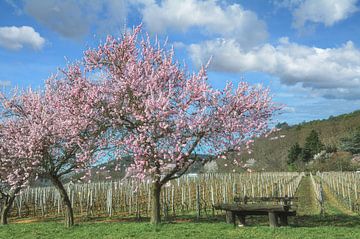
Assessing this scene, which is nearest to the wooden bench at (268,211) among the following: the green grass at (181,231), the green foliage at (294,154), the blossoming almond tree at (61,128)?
the green grass at (181,231)

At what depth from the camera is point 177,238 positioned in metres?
13.0

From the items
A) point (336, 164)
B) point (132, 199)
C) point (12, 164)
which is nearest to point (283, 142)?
point (336, 164)

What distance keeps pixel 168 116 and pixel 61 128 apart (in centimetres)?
488

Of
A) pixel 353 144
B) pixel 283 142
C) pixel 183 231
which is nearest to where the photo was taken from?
pixel 183 231

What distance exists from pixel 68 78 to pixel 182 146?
22.0 ft

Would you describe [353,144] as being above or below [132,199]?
above

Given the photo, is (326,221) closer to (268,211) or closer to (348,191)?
(268,211)

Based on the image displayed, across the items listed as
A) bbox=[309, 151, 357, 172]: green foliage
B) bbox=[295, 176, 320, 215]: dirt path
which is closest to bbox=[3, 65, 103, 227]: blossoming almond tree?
bbox=[295, 176, 320, 215]: dirt path

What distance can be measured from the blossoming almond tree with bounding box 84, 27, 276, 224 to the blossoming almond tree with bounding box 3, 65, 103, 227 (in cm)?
99

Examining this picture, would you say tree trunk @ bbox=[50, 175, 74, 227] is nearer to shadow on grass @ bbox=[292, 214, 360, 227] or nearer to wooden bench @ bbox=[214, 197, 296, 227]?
wooden bench @ bbox=[214, 197, 296, 227]

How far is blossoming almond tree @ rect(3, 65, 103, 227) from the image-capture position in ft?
55.7

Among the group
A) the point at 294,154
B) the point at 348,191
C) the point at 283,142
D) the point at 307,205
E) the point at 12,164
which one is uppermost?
the point at 283,142

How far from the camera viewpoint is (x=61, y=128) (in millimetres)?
17625

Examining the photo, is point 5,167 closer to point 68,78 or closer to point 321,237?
point 68,78
